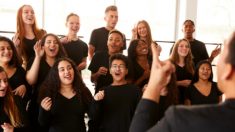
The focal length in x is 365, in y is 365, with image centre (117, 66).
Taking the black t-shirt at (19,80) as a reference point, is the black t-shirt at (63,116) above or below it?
below

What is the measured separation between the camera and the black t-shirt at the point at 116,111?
2.92 m

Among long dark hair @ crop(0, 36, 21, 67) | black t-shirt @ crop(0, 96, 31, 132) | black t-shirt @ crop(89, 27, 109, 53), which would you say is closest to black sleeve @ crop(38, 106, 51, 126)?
black t-shirt @ crop(0, 96, 31, 132)

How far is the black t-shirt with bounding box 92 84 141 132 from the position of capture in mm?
2922

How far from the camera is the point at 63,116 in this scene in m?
2.79

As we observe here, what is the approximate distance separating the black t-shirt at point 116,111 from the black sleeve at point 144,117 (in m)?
1.94

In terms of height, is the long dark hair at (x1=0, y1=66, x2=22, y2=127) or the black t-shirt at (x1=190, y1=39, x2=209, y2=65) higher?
the black t-shirt at (x1=190, y1=39, x2=209, y2=65)

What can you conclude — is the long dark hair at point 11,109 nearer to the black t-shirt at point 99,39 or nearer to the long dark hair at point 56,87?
the long dark hair at point 56,87

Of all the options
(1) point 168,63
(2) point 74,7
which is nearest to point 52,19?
(2) point 74,7

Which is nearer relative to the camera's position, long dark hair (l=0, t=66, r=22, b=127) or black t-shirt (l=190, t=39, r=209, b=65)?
long dark hair (l=0, t=66, r=22, b=127)

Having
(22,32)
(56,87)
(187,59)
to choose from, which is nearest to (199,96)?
(187,59)

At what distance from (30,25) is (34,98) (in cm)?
76

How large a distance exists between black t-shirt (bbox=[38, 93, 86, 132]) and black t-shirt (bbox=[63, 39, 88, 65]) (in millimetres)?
849

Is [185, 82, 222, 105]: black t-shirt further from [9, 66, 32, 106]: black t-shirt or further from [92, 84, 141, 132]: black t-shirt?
[9, 66, 32, 106]: black t-shirt

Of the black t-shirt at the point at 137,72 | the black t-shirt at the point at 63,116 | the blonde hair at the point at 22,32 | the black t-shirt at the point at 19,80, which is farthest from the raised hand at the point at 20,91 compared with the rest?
the black t-shirt at the point at 137,72
